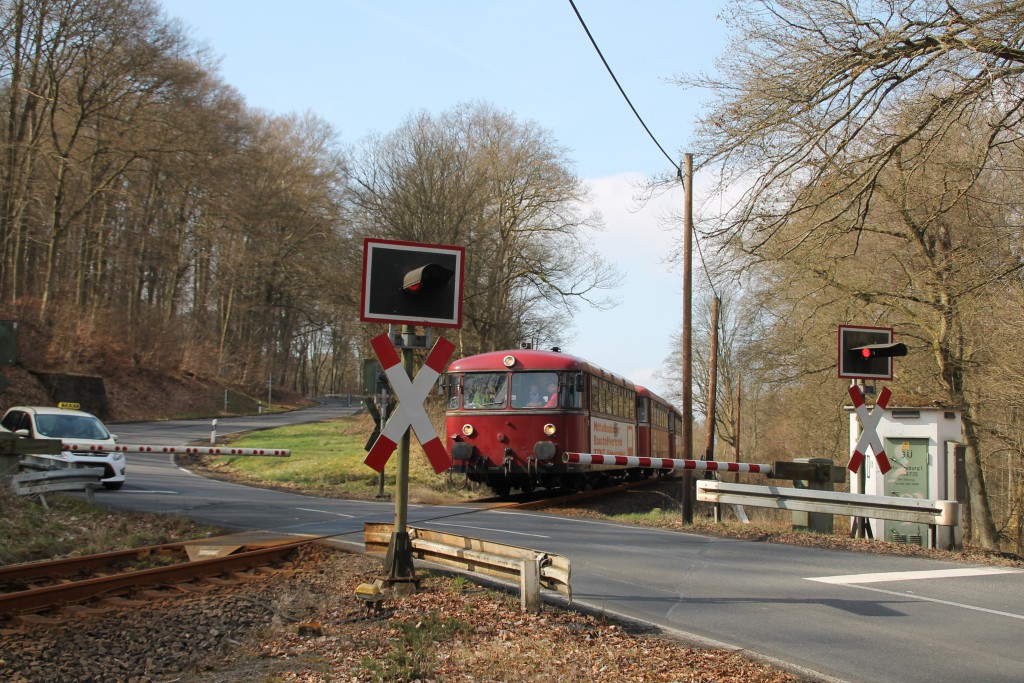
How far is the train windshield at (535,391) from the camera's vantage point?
62.9 ft

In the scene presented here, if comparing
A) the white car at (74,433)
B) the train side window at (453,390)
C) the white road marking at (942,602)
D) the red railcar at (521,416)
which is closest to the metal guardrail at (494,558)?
the white road marking at (942,602)

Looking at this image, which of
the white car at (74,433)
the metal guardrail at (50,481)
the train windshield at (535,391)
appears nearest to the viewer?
the metal guardrail at (50,481)

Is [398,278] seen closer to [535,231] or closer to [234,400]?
[535,231]

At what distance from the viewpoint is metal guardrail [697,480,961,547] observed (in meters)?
11.7

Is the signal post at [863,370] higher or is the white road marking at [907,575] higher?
the signal post at [863,370]

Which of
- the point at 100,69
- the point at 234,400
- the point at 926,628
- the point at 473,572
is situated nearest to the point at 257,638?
the point at 473,572

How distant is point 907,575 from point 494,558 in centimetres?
483

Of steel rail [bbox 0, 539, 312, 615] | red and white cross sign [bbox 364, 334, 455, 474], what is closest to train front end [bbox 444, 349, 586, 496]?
steel rail [bbox 0, 539, 312, 615]

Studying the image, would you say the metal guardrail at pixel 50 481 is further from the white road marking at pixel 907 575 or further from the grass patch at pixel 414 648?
the white road marking at pixel 907 575

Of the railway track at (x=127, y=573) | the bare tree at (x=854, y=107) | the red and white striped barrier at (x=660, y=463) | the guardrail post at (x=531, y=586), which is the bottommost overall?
the railway track at (x=127, y=573)

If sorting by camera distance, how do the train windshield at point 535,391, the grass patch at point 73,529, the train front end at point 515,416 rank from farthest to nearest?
the train windshield at point 535,391 < the train front end at point 515,416 < the grass patch at point 73,529

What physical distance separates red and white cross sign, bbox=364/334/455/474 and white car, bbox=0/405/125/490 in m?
11.6

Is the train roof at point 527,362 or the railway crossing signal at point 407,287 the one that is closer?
the railway crossing signal at point 407,287

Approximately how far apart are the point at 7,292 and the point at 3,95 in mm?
7732
